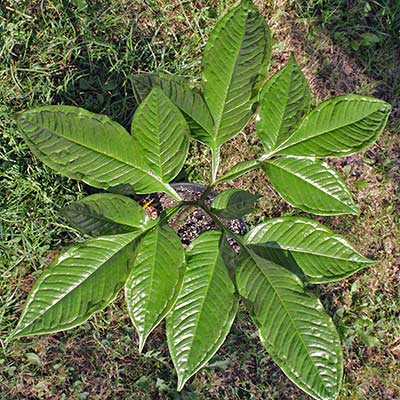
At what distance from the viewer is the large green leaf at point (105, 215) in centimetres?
137

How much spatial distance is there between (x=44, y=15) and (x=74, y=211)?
1185 millimetres

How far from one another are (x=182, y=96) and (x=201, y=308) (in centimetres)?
54

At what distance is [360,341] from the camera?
2.41 meters

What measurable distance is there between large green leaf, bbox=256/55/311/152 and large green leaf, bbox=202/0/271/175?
0.04 metres

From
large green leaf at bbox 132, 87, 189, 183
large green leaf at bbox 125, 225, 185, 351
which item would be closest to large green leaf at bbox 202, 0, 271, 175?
large green leaf at bbox 132, 87, 189, 183

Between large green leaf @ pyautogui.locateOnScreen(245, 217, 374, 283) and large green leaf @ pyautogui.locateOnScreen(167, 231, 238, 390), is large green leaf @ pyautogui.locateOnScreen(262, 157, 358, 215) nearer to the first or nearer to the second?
large green leaf @ pyautogui.locateOnScreen(245, 217, 374, 283)

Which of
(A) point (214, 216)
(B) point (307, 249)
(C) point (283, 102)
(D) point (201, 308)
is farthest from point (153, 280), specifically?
(C) point (283, 102)

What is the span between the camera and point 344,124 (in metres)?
1.49

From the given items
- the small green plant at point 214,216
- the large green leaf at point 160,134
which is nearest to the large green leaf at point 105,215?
the small green plant at point 214,216

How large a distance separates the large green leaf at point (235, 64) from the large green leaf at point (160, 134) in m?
0.14

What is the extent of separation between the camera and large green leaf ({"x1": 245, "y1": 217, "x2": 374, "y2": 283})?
4.80ft

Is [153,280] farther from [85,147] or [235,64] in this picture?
[235,64]

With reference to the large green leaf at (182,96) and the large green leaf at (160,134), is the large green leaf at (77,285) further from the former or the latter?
the large green leaf at (182,96)

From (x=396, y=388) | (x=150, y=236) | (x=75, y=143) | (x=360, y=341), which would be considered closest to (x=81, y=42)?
(x=75, y=143)
